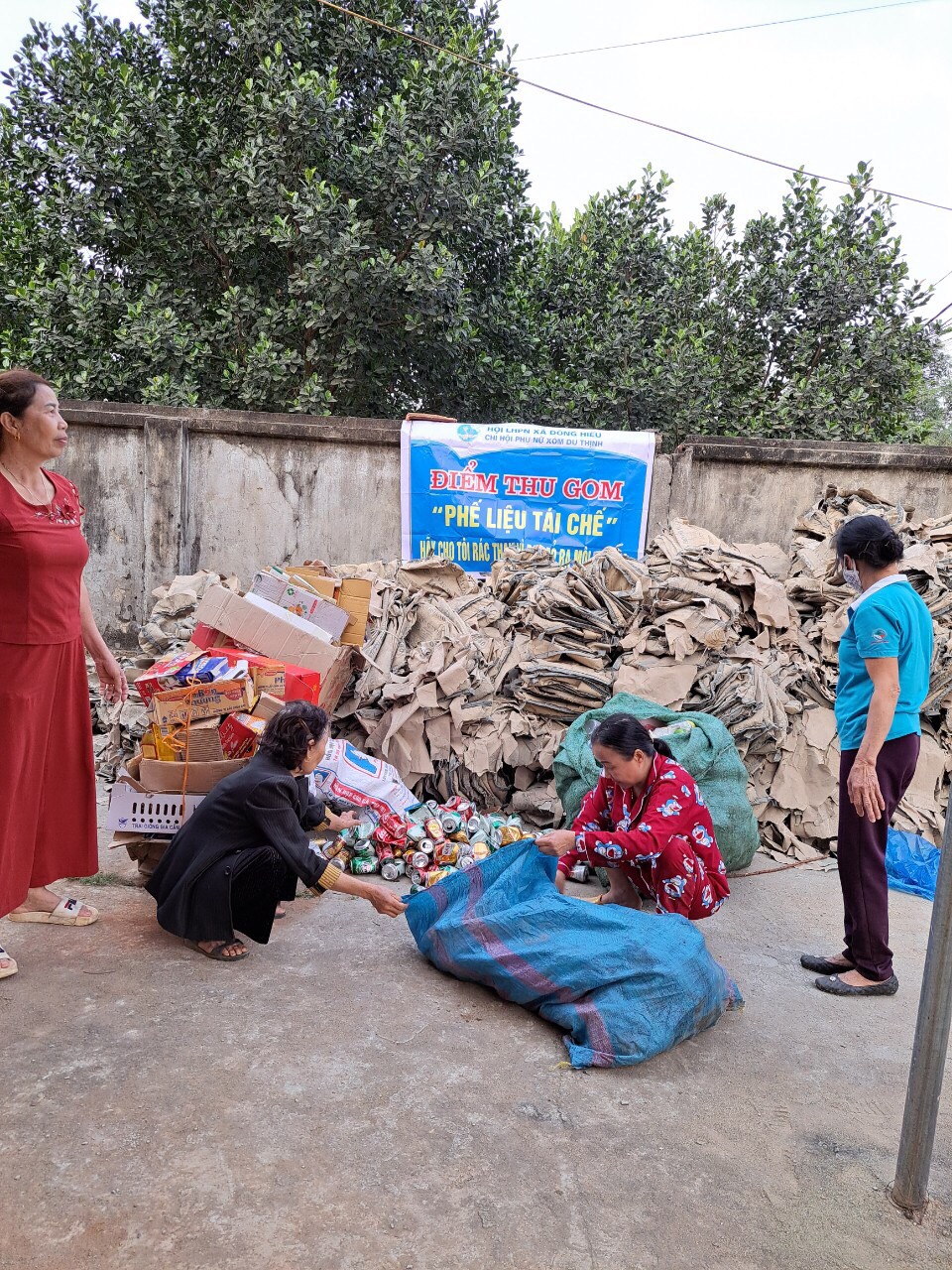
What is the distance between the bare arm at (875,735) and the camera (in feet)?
10.0

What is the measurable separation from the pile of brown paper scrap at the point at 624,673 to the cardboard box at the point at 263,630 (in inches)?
20.2

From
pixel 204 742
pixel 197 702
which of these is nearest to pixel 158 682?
pixel 197 702

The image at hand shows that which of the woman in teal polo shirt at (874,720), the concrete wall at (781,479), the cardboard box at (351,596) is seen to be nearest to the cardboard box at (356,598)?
the cardboard box at (351,596)

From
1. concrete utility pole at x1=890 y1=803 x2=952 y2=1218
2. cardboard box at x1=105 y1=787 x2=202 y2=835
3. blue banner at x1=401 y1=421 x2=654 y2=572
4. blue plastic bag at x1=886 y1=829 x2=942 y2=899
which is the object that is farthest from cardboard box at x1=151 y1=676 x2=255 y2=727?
blue banner at x1=401 y1=421 x2=654 y2=572

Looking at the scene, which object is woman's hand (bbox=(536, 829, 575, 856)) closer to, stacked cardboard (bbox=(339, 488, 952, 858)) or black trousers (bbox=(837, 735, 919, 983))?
black trousers (bbox=(837, 735, 919, 983))

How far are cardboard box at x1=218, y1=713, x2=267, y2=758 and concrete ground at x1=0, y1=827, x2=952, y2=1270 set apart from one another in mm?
796

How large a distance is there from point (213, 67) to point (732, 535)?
7737 mm

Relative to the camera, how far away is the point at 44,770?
123 inches

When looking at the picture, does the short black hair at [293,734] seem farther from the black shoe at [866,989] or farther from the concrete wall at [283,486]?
the concrete wall at [283,486]

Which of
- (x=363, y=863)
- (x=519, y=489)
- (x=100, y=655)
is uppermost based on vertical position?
(x=519, y=489)

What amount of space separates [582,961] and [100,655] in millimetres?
2045

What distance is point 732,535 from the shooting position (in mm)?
7688

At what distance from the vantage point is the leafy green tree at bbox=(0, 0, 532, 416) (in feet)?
30.7

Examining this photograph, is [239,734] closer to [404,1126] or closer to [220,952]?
[220,952]
